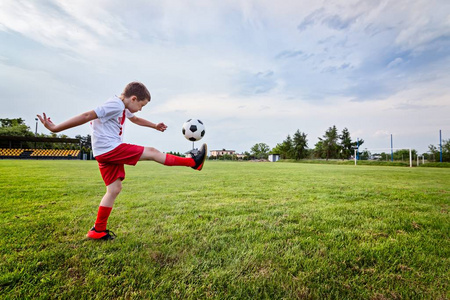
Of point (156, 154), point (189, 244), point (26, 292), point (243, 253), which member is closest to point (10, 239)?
point (26, 292)

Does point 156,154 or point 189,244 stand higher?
point 156,154

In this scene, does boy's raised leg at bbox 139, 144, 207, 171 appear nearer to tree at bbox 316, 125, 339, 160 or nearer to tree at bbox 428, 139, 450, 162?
tree at bbox 428, 139, 450, 162

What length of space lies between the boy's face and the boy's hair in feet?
0.13

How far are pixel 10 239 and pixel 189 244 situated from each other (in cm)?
187

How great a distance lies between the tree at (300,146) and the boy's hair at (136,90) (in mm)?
59584

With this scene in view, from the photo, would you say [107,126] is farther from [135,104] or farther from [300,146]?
[300,146]

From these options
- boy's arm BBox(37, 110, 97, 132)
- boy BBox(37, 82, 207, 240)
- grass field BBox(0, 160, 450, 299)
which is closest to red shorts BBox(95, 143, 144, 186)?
boy BBox(37, 82, 207, 240)

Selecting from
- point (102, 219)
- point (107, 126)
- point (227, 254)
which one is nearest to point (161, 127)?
point (107, 126)

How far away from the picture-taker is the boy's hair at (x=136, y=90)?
8.82 ft

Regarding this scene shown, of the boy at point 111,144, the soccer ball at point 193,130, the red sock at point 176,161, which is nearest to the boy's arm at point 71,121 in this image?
the boy at point 111,144

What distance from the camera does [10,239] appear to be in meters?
2.33

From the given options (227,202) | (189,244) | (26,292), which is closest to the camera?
(26,292)

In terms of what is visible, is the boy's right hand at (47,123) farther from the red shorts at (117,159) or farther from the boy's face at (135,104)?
the boy's face at (135,104)

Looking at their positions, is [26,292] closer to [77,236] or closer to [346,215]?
[77,236]
